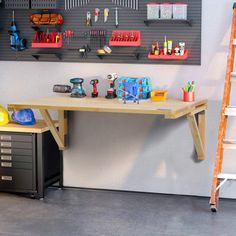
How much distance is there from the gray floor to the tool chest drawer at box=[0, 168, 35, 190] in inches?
3.9

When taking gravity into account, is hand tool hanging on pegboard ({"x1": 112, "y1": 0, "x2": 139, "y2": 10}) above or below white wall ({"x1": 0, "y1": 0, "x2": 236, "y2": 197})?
above

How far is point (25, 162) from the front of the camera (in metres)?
5.01

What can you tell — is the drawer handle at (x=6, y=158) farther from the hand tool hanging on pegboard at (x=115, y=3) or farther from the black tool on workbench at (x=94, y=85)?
the hand tool hanging on pegboard at (x=115, y=3)

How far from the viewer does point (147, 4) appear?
4926mm

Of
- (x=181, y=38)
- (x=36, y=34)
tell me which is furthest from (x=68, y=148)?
(x=181, y=38)

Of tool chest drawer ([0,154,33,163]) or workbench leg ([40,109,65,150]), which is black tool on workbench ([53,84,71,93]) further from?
tool chest drawer ([0,154,33,163])

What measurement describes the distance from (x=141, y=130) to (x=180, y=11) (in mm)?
1112

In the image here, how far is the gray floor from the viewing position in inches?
167

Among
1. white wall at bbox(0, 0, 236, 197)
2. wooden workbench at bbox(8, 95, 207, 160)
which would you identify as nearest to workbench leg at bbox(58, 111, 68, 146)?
wooden workbench at bbox(8, 95, 207, 160)

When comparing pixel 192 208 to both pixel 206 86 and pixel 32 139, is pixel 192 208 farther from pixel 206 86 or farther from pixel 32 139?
pixel 32 139

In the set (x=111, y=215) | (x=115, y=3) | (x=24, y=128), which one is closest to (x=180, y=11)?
(x=115, y=3)

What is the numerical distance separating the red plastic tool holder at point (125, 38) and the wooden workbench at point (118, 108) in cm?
50

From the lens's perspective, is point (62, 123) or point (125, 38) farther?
point (62, 123)

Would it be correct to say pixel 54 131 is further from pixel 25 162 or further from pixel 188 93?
pixel 188 93
